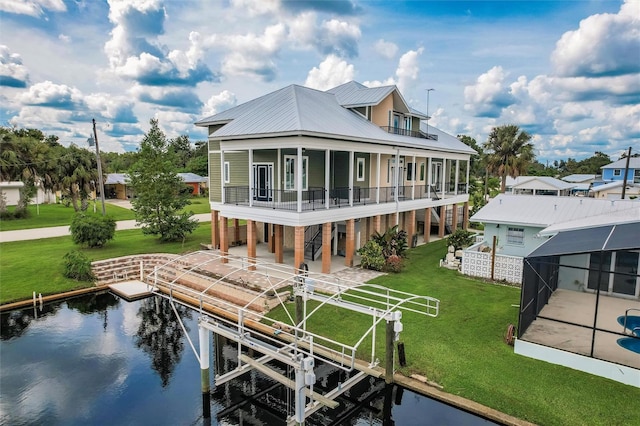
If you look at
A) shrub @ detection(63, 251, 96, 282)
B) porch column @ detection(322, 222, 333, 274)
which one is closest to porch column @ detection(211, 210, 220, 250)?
shrub @ detection(63, 251, 96, 282)

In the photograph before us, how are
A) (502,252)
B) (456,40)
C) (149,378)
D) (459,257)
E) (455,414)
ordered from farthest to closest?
(456,40)
(459,257)
(502,252)
(149,378)
(455,414)

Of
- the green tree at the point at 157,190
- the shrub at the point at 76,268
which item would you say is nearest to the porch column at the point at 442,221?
the green tree at the point at 157,190

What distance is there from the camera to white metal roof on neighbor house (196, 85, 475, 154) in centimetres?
1747

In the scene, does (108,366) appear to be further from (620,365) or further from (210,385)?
(620,365)

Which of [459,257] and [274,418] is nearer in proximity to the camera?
[274,418]

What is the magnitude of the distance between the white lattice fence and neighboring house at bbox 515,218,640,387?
5.44 feet

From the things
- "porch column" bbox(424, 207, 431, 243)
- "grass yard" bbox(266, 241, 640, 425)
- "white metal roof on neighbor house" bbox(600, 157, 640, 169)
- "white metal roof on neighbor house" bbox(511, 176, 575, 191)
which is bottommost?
"grass yard" bbox(266, 241, 640, 425)

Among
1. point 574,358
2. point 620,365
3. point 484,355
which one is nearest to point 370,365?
point 484,355

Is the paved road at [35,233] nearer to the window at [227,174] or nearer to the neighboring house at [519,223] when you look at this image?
the window at [227,174]

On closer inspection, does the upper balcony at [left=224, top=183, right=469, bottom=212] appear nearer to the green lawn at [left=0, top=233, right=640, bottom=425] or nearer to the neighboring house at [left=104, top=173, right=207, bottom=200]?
the green lawn at [left=0, top=233, right=640, bottom=425]

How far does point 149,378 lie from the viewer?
11422 millimetres

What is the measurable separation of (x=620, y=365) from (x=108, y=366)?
1448 cm

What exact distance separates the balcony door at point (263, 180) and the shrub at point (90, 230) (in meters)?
9.67

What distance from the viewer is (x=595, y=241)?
11.3 m
